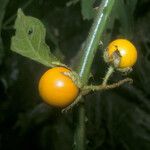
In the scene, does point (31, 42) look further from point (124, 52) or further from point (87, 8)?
point (87, 8)

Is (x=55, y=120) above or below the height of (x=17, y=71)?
below

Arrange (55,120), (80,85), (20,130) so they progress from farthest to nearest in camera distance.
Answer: (20,130) → (55,120) → (80,85)

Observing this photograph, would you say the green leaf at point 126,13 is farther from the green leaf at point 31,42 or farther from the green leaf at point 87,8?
the green leaf at point 31,42

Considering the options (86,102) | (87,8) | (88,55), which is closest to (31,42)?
(88,55)

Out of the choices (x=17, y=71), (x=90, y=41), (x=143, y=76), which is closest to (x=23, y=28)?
(x=90, y=41)

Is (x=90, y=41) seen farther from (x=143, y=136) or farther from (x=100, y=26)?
(x=143, y=136)

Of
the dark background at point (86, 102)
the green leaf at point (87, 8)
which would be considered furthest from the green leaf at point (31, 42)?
the dark background at point (86, 102)

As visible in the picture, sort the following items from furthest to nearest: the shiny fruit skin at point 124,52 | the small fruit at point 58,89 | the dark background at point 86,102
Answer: the dark background at point 86,102 < the shiny fruit skin at point 124,52 < the small fruit at point 58,89

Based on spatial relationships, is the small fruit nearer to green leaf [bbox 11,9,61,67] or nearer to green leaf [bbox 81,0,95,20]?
green leaf [bbox 11,9,61,67]
